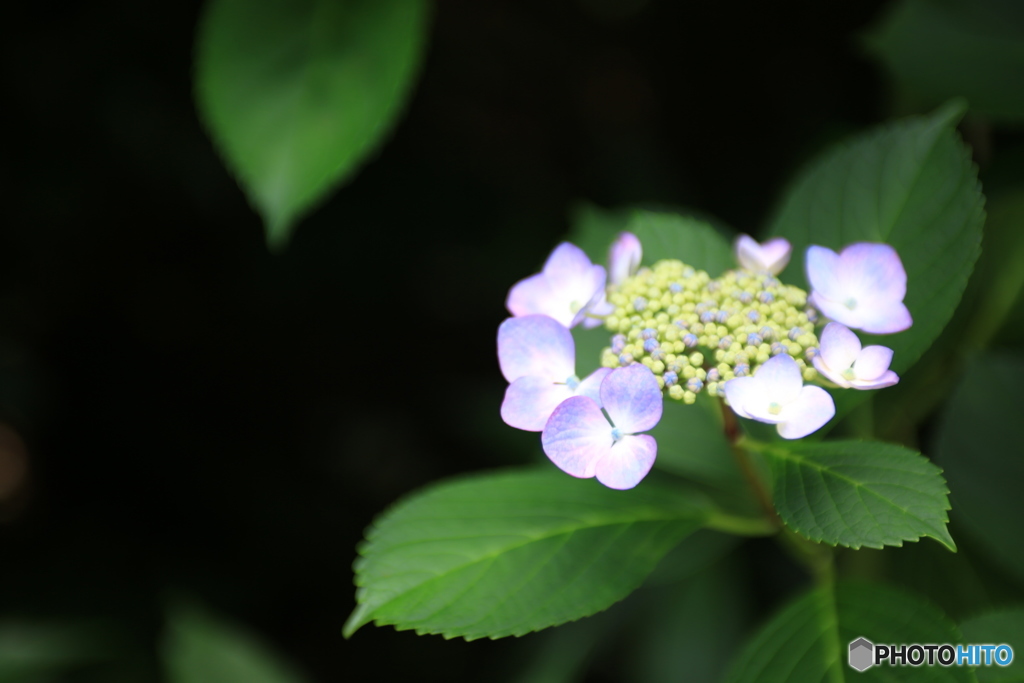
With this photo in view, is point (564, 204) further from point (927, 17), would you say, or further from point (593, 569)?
point (593, 569)

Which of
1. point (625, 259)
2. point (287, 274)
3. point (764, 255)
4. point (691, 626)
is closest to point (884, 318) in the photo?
point (764, 255)

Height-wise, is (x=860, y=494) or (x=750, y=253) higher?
(x=750, y=253)

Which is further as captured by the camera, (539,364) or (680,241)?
(680,241)

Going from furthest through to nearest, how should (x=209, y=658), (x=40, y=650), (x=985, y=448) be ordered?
(x=40, y=650)
(x=209, y=658)
(x=985, y=448)

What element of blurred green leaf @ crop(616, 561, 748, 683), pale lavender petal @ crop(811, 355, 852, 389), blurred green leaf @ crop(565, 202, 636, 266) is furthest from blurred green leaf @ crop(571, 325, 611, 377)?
blurred green leaf @ crop(616, 561, 748, 683)

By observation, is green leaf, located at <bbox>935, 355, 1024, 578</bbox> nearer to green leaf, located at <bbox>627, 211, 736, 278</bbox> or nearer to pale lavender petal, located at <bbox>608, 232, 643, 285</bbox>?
green leaf, located at <bbox>627, 211, 736, 278</bbox>

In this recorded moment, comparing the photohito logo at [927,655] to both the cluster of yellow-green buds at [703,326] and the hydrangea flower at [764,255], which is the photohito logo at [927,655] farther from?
the hydrangea flower at [764,255]

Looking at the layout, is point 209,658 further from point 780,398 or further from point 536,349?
point 780,398
